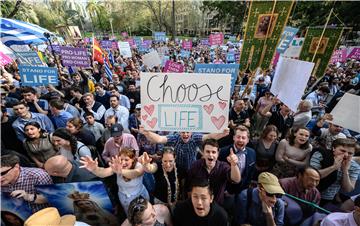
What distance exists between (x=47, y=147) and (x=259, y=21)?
3.88 meters

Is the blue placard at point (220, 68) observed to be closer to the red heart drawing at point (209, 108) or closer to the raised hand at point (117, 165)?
the red heart drawing at point (209, 108)

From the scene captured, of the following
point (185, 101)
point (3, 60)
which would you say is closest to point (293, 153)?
point (185, 101)

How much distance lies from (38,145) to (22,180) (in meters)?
1.05

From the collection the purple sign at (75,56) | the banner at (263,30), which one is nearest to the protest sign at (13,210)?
the banner at (263,30)

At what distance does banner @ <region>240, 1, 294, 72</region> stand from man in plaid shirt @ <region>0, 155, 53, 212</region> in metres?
3.80

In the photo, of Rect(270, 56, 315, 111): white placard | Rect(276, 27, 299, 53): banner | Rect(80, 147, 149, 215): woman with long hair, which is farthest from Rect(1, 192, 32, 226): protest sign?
Rect(276, 27, 299, 53): banner

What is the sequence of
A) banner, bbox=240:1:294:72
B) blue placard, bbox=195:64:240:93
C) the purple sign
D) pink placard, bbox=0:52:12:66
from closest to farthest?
banner, bbox=240:1:294:72, blue placard, bbox=195:64:240:93, pink placard, bbox=0:52:12:66, the purple sign

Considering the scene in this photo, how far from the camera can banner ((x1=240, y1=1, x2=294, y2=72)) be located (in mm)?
4102

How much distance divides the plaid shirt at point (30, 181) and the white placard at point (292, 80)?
115 inches

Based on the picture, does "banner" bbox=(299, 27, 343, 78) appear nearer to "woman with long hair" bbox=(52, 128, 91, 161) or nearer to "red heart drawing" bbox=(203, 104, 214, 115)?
"red heart drawing" bbox=(203, 104, 214, 115)

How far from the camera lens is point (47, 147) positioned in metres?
3.28

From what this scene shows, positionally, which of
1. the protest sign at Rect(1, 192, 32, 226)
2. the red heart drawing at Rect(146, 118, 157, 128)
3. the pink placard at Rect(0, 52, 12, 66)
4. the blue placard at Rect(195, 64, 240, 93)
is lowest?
the protest sign at Rect(1, 192, 32, 226)

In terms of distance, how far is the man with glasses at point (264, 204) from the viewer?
2211mm

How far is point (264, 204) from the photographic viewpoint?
2.28m
